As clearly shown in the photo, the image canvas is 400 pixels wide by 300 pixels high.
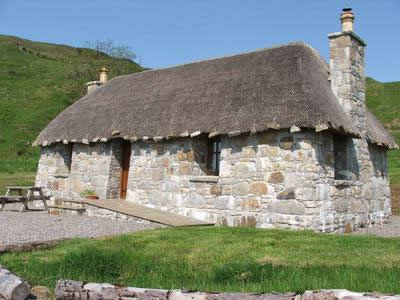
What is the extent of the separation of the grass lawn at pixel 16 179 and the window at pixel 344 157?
15002mm

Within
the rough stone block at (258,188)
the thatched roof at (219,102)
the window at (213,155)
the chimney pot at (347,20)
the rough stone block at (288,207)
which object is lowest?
the rough stone block at (288,207)

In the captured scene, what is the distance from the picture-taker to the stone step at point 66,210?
1352 centimetres

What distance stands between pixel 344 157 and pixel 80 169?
929 centimetres

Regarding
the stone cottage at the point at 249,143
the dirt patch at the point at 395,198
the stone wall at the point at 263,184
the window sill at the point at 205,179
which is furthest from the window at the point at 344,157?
the dirt patch at the point at 395,198

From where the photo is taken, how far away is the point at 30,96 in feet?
134

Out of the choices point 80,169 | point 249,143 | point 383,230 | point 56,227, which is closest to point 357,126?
point 383,230

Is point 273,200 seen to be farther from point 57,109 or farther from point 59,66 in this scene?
point 59,66

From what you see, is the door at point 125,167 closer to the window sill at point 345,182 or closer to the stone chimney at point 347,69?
the stone chimney at point 347,69

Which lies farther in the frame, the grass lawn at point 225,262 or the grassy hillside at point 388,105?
the grassy hillside at point 388,105

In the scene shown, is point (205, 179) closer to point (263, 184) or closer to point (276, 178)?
point (263, 184)

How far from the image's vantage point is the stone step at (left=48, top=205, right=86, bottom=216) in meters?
13.5

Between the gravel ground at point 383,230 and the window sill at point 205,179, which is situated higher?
the window sill at point 205,179

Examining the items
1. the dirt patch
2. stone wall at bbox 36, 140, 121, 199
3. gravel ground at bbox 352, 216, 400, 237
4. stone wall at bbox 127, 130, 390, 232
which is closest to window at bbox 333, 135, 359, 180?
stone wall at bbox 127, 130, 390, 232

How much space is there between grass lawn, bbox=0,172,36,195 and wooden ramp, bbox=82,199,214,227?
885cm
